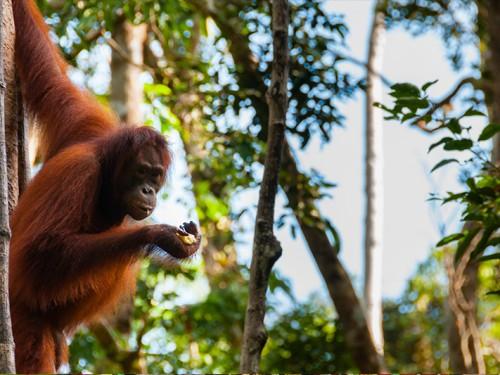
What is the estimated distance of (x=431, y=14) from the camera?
895 centimetres

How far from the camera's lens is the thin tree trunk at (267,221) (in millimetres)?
3836

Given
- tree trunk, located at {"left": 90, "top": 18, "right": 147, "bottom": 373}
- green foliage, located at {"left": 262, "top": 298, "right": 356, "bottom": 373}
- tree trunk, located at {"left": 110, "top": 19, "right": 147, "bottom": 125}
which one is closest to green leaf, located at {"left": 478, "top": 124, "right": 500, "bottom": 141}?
green foliage, located at {"left": 262, "top": 298, "right": 356, "bottom": 373}

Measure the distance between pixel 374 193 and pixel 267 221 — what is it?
6.41m

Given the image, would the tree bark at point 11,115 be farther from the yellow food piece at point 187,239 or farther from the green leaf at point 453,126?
the green leaf at point 453,126

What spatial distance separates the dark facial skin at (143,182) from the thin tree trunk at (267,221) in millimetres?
923

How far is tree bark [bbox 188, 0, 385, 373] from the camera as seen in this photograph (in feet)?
21.2

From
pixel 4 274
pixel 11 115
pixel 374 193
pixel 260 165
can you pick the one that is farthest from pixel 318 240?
pixel 4 274

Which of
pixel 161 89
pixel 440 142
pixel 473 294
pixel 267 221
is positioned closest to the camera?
pixel 267 221

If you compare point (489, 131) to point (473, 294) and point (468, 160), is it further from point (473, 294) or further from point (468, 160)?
point (473, 294)

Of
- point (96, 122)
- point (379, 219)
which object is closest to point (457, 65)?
point (379, 219)

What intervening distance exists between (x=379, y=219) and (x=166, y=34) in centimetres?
347

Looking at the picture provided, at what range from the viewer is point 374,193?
10188 mm

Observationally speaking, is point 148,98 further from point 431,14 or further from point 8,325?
point 8,325

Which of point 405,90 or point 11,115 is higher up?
point 405,90
